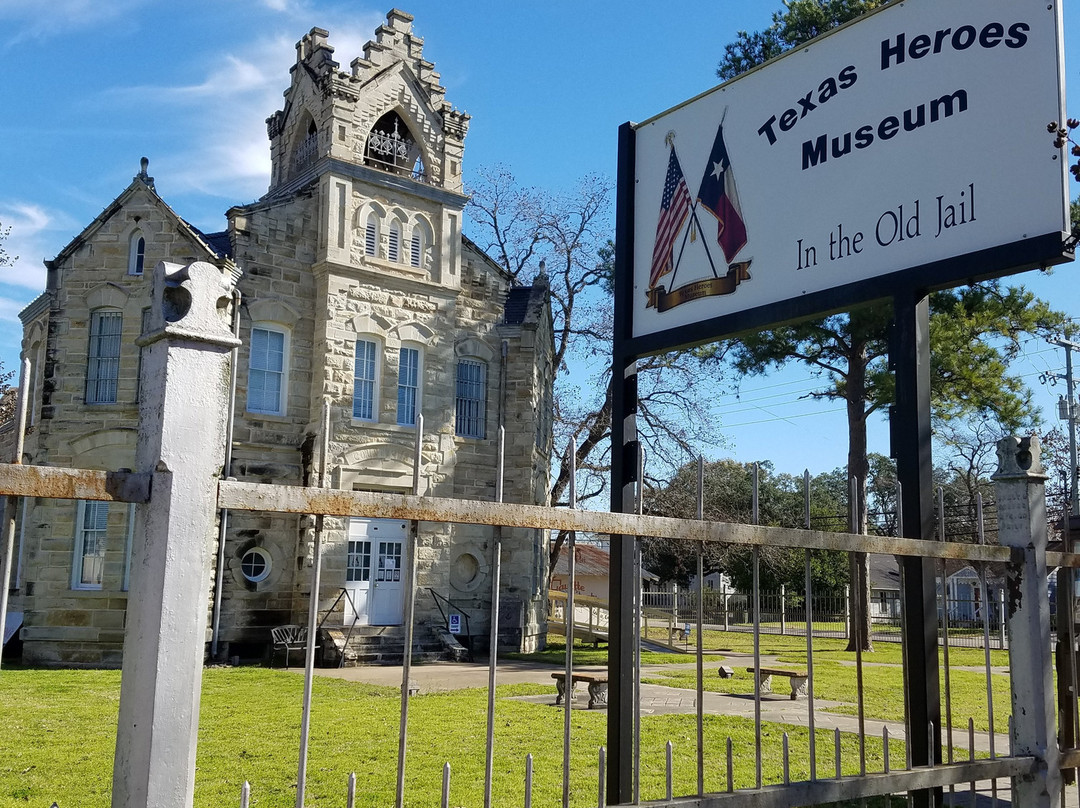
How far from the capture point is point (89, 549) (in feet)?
65.1

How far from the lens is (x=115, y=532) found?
1962 cm

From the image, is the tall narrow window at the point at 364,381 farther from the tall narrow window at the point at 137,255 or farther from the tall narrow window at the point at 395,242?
the tall narrow window at the point at 137,255

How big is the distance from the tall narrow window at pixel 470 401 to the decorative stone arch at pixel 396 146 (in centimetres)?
487

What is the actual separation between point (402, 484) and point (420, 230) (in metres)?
6.12

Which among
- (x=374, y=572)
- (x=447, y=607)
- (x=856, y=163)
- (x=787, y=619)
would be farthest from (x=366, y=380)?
(x=787, y=619)

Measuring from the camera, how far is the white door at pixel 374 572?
21516mm

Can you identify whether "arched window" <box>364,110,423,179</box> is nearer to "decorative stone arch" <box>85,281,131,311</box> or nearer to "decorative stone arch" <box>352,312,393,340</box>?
"decorative stone arch" <box>352,312,393,340</box>

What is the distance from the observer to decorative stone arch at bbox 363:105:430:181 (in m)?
23.5

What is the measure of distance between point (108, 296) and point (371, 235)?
18.9 feet

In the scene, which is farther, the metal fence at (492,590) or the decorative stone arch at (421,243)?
the decorative stone arch at (421,243)

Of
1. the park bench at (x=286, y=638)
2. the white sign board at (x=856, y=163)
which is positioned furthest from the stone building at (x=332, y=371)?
the white sign board at (x=856, y=163)

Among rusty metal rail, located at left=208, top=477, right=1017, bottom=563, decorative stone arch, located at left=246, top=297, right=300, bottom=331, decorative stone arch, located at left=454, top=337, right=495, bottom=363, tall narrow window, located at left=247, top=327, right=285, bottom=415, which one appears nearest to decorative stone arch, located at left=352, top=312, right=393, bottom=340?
decorative stone arch, located at left=246, top=297, right=300, bottom=331

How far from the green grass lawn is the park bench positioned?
20.3 ft

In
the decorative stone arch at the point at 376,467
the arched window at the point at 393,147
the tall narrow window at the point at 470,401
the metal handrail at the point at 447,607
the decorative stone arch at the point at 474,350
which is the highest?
the arched window at the point at 393,147
